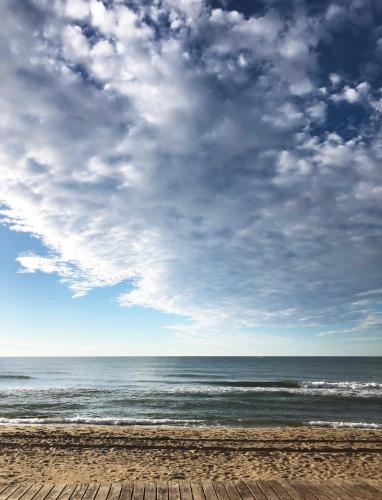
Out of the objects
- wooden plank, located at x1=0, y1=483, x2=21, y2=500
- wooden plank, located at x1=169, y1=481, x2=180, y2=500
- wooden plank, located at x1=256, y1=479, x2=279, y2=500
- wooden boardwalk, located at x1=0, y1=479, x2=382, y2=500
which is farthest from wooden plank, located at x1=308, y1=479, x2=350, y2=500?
wooden plank, located at x1=0, y1=483, x2=21, y2=500

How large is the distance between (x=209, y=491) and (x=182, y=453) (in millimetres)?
6661

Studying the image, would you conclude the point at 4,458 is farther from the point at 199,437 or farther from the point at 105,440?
the point at 199,437

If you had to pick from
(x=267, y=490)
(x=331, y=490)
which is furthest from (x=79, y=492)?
(x=331, y=490)

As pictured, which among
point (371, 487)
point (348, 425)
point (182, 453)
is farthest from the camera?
point (348, 425)

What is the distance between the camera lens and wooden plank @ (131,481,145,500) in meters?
6.27

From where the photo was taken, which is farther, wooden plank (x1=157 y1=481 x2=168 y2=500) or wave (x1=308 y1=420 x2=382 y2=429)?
wave (x1=308 y1=420 x2=382 y2=429)

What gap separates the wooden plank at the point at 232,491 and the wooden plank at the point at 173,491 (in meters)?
0.93

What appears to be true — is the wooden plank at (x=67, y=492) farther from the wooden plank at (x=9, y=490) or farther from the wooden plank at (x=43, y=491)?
the wooden plank at (x=9, y=490)

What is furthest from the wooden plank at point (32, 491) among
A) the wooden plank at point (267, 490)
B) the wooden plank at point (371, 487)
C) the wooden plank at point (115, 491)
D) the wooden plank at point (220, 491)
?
the wooden plank at point (371, 487)

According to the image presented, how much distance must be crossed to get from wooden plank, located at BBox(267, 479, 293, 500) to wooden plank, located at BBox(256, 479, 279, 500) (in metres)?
0.07

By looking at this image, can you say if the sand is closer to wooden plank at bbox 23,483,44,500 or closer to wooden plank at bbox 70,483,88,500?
wooden plank at bbox 23,483,44,500

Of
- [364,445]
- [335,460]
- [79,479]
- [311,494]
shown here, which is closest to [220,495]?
[311,494]

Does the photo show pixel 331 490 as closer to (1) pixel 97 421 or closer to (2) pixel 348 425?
(2) pixel 348 425

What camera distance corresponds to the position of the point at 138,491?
257 inches
